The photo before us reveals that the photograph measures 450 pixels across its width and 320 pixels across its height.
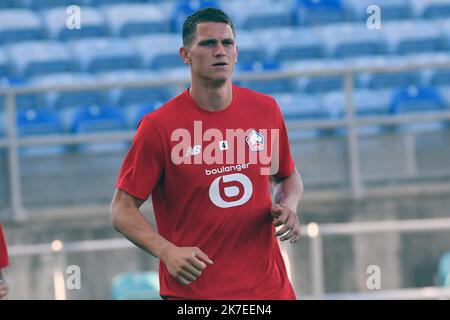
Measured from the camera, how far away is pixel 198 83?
15.0ft

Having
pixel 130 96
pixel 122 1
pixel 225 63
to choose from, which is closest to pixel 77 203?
pixel 130 96

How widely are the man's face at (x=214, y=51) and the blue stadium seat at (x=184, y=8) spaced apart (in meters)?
6.71

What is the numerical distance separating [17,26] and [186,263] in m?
7.50

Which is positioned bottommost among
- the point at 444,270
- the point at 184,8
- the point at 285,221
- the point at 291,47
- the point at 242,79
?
the point at 444,270

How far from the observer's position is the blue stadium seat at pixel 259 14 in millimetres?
11578

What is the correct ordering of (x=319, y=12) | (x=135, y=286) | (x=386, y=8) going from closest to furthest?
1. (x=135, y=286)
2. (x=319, y=12)
3. (x=386, y=8)

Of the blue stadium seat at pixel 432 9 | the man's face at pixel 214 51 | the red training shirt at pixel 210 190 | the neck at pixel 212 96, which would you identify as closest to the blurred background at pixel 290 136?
the blue stadium seat at pixel 432 9

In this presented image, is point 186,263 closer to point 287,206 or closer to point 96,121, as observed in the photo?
point 287,206

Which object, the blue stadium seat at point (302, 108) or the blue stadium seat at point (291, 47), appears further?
the blue stadium seat at point (291, 47)

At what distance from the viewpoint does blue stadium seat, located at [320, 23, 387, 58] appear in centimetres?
1115

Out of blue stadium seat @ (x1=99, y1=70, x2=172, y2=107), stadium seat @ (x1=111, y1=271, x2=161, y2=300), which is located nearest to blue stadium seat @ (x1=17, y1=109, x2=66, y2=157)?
blue stadium seat @ (x1=99, y1=70, x2=172, y2=107)

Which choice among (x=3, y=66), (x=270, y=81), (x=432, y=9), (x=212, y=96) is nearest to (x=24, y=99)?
(x=3, y=66)

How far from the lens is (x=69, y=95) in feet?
33.3

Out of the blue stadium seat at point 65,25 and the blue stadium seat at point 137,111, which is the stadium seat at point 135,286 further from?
the blue stadium seat at point 65,25
